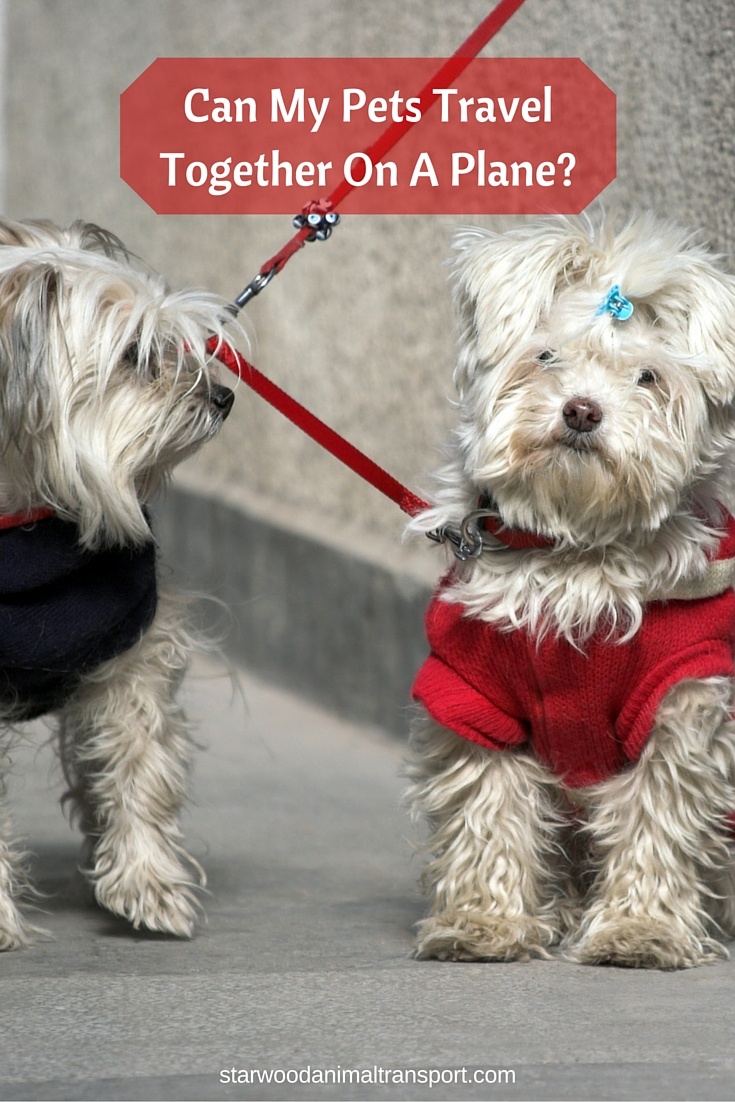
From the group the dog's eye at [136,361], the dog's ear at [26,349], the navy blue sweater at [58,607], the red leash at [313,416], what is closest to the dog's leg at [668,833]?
the red leash at [313,416]

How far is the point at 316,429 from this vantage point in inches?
162

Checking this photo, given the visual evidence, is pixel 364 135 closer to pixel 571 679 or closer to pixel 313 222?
pixel 313 222

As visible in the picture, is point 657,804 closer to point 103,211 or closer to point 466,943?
point 466,943

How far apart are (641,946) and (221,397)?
60.2 inches

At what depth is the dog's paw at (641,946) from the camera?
362 centimetres

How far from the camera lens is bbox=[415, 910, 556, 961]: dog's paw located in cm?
371

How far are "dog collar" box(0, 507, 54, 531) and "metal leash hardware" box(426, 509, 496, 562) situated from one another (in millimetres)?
883

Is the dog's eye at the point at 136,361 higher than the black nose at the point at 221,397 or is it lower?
higher

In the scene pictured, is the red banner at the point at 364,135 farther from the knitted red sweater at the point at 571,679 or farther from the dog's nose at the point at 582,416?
the knitted red sweater at the point at 571,679

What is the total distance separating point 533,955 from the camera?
3771 mm

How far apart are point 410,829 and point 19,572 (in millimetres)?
2061

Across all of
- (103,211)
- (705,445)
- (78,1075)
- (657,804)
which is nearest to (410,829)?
(657,804)

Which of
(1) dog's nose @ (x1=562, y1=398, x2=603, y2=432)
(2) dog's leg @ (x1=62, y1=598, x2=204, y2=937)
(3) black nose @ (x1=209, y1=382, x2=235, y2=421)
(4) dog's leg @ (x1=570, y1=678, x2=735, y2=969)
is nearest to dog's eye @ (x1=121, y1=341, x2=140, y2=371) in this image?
(3) black nose @ (x1=209, y1=382, x2=235, y2=421)

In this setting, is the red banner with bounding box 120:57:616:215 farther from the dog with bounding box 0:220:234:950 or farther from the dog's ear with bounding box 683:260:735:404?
the dog's ear with bounding box 683:260:735:404
